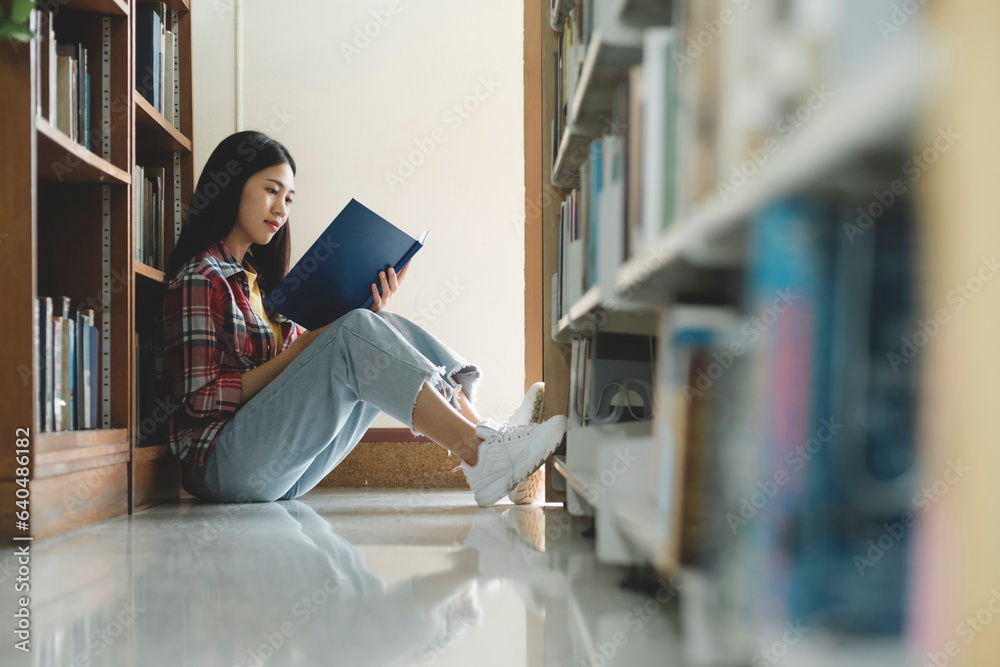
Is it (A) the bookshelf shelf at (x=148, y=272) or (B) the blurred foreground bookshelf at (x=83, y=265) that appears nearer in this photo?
(B) the blurred foreground bookshelf at (x=83, y=265)

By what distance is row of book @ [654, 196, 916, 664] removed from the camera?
0.42 m

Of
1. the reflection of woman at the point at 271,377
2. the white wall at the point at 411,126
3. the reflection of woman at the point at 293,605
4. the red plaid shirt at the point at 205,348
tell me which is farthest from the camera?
the white wall at the point at 411,126

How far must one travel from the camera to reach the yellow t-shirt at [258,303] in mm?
2213

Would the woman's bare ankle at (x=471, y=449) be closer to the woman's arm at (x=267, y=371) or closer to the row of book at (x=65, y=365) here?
the woman's arm at (x=267, y=371)

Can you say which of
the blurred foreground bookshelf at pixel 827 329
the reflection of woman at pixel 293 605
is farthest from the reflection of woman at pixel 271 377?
the blurred foreground bookshelf at pixel 827 329

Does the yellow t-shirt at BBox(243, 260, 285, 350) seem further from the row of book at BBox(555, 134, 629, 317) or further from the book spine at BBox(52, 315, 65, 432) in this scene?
the row of book at BBox(555, 134, 629, 317)

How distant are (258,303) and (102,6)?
0.80 meters

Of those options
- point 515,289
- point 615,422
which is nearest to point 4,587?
point 615,422

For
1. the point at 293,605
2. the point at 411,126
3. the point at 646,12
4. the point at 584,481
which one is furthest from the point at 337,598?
the point at 411,126

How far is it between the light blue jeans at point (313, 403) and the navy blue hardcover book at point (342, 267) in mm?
81

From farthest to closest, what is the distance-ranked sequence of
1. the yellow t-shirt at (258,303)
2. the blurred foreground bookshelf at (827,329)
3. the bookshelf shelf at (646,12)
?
the yellow t-shirt at (258,303), the bookshelf shelf at (646,12), the blurred foreground bookshelf at (827,329)

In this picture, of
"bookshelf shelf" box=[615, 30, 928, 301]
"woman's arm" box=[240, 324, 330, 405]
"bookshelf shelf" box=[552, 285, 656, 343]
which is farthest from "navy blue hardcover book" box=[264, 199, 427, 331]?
"bookshelf shelf" box=[615, 30, 928, 301]

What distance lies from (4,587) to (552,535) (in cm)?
84

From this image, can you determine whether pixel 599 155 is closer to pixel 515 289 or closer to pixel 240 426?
pixel 240 426
